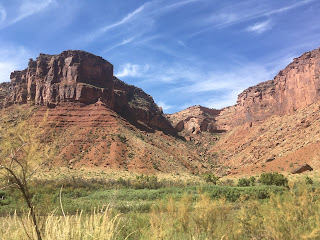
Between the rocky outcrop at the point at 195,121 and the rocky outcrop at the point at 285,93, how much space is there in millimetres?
12374

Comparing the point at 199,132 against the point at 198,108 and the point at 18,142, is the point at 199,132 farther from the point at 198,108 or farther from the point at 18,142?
the point at 18,142

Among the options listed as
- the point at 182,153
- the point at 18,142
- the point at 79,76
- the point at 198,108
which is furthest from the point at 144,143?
the point at 198,108

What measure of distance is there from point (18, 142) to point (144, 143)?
54.5 meters

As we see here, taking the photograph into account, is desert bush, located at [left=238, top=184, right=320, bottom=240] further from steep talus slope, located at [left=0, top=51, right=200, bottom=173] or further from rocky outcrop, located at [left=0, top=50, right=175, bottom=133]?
rocky outcrop, located at [left=0, top=50, right=175, bottom=133]

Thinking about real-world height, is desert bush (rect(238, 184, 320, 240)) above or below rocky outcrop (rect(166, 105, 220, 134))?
below

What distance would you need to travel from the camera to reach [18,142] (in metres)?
4.80

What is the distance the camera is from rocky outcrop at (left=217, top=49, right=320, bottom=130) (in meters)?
66.8

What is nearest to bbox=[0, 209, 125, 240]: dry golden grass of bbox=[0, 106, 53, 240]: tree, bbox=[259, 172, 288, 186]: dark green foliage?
bbox=[0, 106, 53, 240]: tree

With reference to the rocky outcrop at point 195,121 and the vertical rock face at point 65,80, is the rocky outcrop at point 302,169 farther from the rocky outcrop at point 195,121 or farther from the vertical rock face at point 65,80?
the rocky outcrop at point 195,121

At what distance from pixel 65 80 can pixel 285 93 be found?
64578mm

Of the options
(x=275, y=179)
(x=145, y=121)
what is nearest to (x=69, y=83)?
(x=145, y=121)

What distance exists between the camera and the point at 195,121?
111 meters

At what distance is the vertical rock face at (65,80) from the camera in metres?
66.9

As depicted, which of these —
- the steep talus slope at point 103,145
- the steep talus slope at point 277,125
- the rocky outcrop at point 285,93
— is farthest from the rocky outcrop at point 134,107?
the rocky outcrop at point 285,93
